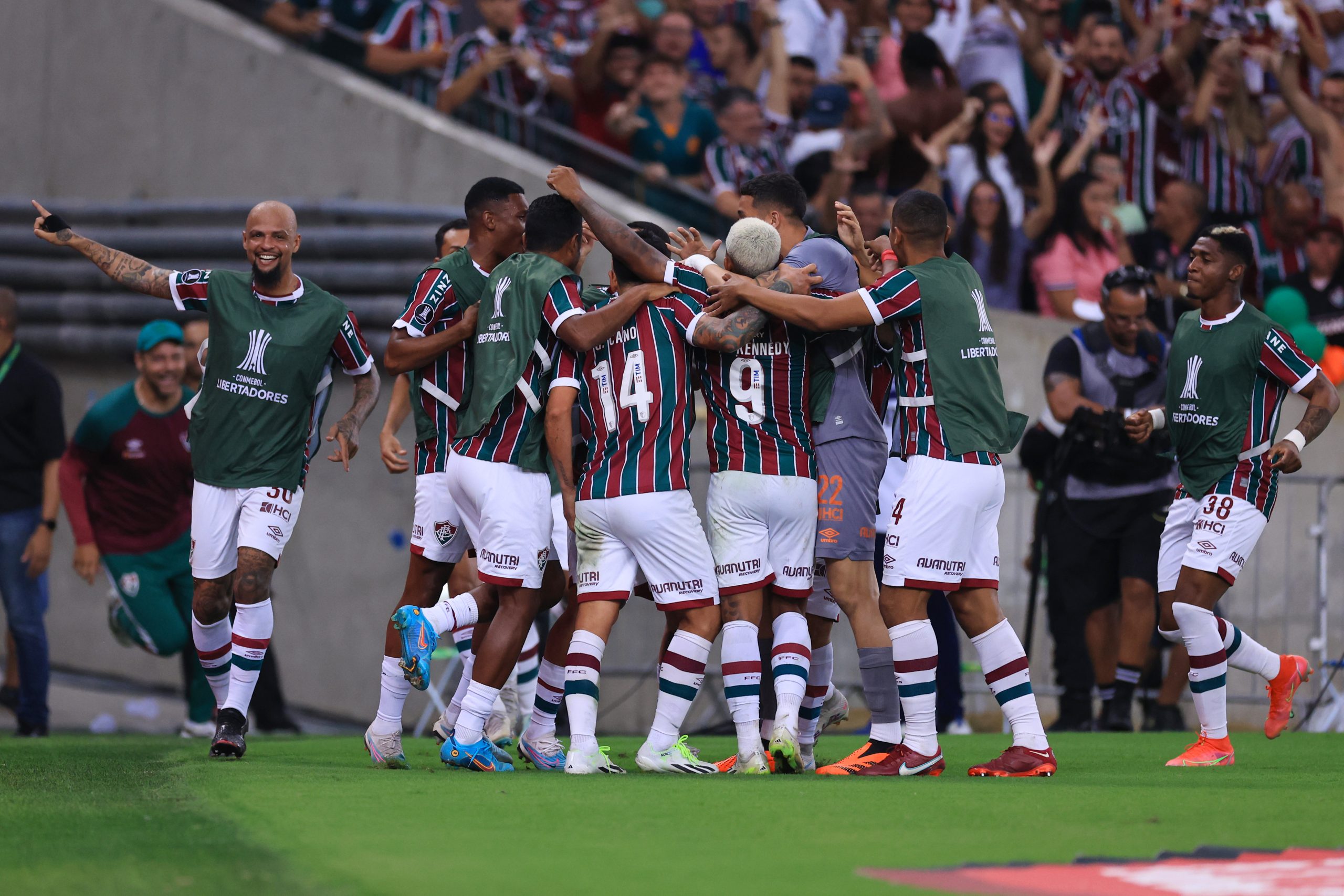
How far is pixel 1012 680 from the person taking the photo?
673cm

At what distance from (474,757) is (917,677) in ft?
6.12

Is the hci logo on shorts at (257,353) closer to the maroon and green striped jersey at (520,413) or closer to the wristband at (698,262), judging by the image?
the maroon and green striped jersey at (520,413)

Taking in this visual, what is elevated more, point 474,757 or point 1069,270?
point 1069,270

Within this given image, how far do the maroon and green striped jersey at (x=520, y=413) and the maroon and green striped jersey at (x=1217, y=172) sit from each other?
9.77 m

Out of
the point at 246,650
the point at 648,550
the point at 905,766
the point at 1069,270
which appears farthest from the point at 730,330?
the point at 1069,270

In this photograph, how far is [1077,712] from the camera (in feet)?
35.3

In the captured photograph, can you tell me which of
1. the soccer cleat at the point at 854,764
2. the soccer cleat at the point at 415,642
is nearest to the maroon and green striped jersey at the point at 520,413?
the soccer cleat at the point at 415,642

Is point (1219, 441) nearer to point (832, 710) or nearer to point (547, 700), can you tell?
point (832, 710)

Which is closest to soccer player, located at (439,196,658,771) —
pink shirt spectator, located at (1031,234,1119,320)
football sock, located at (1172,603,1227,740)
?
football sock, located at (1172,603,1227,740)

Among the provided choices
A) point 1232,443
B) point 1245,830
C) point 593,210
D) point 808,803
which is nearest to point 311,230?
point 593,210

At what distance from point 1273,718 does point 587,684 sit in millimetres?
3576

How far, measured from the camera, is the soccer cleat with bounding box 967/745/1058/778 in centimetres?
670

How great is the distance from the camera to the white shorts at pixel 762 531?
6742 mm

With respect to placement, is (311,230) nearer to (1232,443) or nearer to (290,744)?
(290,744)
